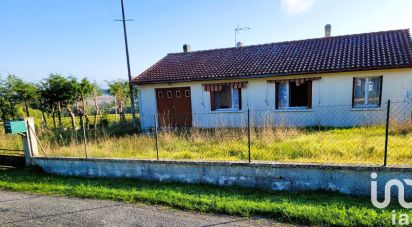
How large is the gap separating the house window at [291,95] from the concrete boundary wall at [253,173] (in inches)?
279

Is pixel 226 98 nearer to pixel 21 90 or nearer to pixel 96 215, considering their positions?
pixel 96 215

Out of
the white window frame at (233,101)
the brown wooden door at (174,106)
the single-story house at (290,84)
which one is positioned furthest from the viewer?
the brown wooden door at (174,106)

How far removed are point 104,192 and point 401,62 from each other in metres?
11.2

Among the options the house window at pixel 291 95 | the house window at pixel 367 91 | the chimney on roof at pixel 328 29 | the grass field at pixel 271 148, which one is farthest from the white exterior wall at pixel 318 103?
the chimney on roof at pixel 328 29

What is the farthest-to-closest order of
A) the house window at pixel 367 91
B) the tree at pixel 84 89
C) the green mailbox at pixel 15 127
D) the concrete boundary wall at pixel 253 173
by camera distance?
the tree at pixel 84 89 → the house window at pixel 367 91 → the green mailbox at pixel 15 127 → the concrete boundary wall at pixel 253 173

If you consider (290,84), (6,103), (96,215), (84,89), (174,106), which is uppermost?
(84,89)

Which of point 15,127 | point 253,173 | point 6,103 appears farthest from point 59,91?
point 253,173

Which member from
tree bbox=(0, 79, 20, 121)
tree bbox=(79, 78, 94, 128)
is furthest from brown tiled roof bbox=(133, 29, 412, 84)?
tree bbox=(0, 79, 20, 121)

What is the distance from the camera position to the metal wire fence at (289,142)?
5.81m

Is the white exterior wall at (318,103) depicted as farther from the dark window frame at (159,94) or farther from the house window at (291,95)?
the dark window frame at (159,94)

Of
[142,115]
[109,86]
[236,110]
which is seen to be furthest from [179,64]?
[109,86]

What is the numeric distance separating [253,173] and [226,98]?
7.75 metres

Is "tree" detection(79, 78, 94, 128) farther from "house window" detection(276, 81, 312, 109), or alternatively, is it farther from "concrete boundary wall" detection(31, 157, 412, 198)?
"house window" detection(276, 81, 312, 109)

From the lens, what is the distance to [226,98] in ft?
41.6
